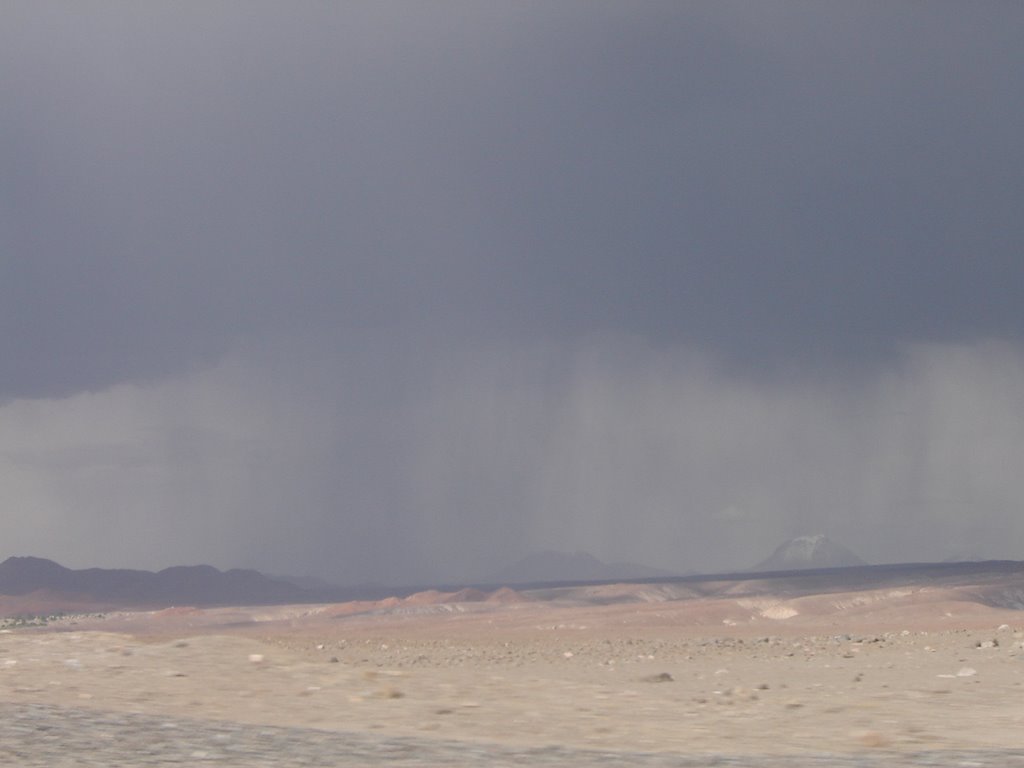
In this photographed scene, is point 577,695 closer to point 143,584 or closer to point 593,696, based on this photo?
point 593,696

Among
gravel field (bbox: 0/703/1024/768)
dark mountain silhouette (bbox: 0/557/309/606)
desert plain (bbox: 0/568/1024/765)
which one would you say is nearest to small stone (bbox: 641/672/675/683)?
desert plain (bbox: 0/568/1024/765)

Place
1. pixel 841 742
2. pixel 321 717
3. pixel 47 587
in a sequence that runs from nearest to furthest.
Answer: pixel 841 742
pixel 321 717
pixel 47 587

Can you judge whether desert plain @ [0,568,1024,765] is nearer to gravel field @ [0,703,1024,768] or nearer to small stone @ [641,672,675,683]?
small stone @ [641,672,675,683]

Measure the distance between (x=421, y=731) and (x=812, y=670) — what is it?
613 inches

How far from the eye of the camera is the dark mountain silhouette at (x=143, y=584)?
556ft

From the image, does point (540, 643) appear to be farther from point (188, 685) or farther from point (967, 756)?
point (967, 756)

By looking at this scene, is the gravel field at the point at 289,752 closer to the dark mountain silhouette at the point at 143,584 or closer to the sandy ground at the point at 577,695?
the sandy ground at the point at 577,695

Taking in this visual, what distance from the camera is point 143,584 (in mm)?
183625

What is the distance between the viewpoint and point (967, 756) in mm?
10508

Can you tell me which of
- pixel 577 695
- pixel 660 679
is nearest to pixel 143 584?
pixel 660 679

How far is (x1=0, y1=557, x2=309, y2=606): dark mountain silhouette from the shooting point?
16950 cm

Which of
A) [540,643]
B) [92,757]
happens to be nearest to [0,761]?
[92,757]

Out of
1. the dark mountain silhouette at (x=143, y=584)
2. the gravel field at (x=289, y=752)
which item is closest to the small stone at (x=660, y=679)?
the gravel field at (x=289, y=752)

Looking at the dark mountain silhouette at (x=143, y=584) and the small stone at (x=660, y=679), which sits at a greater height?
the dark mountain silhouette at (x=143, y=584)
